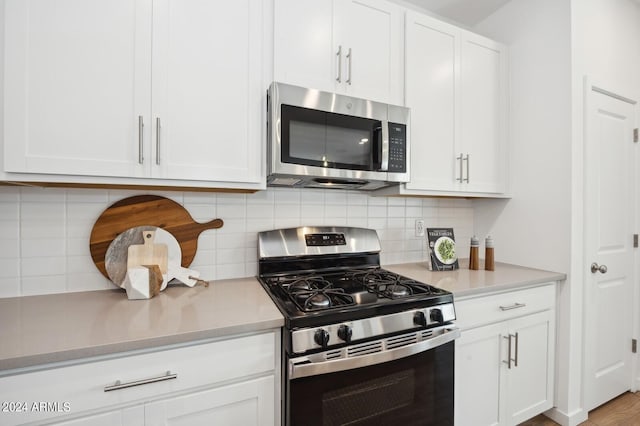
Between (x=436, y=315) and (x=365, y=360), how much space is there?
0.38m

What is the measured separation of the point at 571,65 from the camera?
1767mm

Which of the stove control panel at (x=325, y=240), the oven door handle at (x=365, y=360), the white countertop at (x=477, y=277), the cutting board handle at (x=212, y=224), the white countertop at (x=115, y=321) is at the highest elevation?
the cutting board handle at (x=212, y=224)

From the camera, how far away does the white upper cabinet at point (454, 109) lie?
5.77ft

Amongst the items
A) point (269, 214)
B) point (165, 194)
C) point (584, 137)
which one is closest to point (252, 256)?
point (269, 214)

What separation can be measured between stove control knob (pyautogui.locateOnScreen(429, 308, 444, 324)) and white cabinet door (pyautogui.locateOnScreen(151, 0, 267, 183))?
95cm

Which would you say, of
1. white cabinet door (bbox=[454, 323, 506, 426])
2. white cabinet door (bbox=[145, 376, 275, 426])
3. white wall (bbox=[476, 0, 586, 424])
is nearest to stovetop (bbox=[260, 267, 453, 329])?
white cabinet door (bbox=[145, 376, 275, 426])

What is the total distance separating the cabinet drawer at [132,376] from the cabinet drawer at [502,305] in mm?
964

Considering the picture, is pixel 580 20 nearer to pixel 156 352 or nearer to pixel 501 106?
pixel 501 106

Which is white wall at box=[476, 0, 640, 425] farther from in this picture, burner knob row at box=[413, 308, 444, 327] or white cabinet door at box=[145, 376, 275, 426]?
white cabinet door at box=[145, 376, 275, 426]

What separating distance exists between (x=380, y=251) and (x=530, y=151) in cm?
118

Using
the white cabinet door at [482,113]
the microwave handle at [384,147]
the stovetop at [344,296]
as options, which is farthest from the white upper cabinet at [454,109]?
the stovetop at [344,296]

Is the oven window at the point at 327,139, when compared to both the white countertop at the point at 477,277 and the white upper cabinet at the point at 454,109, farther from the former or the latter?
the white countertop at the point at 477,277

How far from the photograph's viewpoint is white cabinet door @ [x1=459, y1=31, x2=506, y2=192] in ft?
6.33

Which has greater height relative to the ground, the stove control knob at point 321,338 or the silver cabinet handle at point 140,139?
the silver cabinet handle at point 140,139
